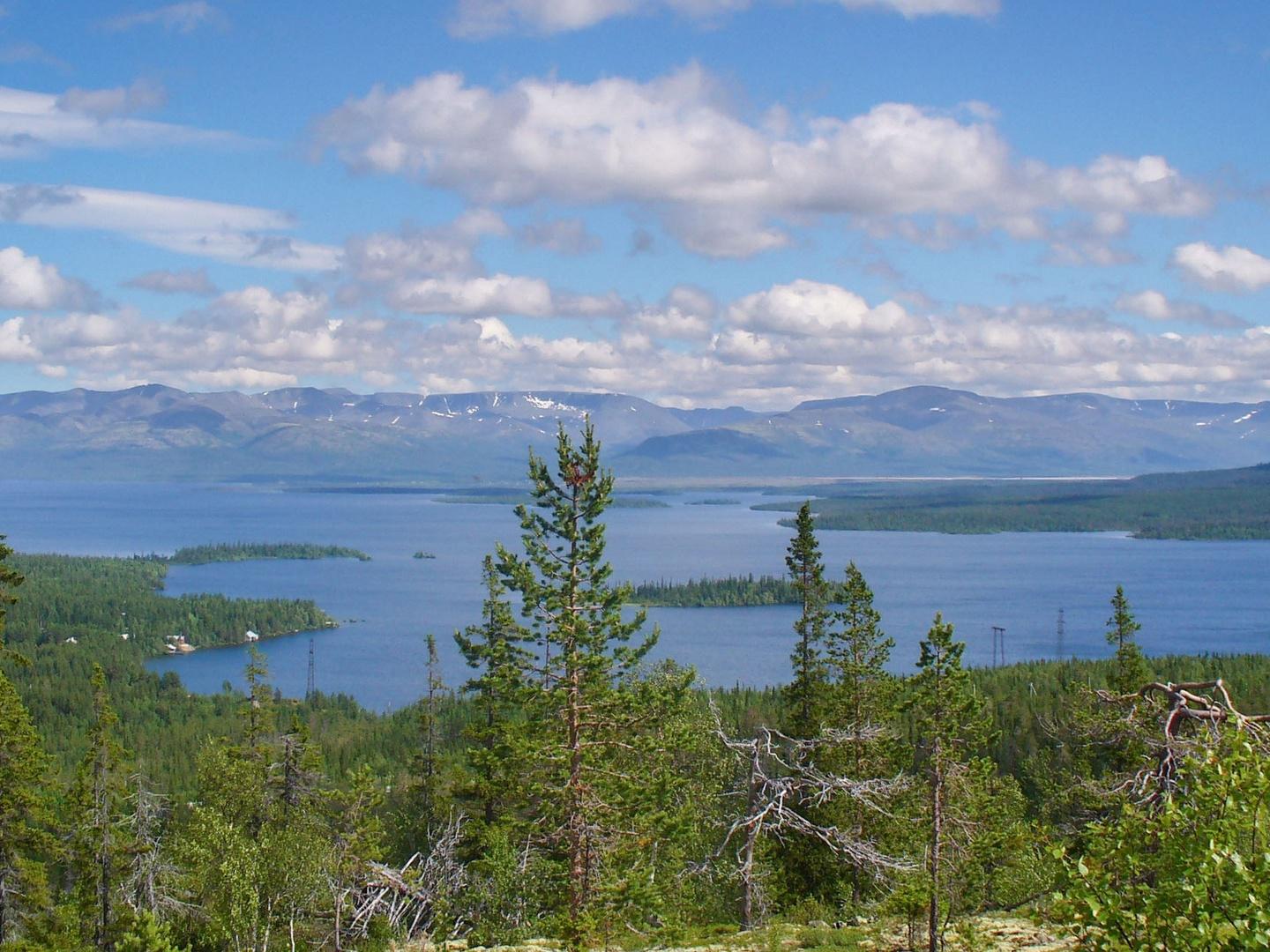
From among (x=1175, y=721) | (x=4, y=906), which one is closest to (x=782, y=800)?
(x=1175, y=721)

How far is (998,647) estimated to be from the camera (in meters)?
106

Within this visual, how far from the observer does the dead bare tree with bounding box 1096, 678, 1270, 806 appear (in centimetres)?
838

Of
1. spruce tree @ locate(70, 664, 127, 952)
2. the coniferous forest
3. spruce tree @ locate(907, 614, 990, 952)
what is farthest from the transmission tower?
spruce tree @ locate(70, 664, 127, 952)

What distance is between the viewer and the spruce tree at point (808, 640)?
29781 millimetres

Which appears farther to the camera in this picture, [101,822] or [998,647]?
[998,647]

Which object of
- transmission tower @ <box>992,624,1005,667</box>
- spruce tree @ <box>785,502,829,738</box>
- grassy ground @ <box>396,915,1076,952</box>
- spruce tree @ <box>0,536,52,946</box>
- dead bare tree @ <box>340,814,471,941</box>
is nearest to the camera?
grassy ground @ <box>396,915,1076,952</box>

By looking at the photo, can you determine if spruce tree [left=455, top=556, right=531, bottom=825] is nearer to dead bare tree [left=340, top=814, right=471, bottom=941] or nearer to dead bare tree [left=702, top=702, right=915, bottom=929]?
dead bare tree [left=340, top=814, right=471, bottom=941]

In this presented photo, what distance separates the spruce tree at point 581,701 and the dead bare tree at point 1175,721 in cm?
1233

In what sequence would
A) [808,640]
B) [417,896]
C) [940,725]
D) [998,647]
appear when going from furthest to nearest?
[998,647], [808,640], [417,896], [940,725]

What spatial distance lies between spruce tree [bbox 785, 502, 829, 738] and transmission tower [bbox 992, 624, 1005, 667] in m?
64.3

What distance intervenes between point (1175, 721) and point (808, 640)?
69.8 feet

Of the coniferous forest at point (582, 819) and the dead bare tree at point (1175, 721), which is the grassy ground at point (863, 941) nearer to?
the coniferous forest at point (582, 819)

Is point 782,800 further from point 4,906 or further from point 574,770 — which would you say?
point 4,906

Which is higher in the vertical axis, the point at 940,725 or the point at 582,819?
the point at 940,725
